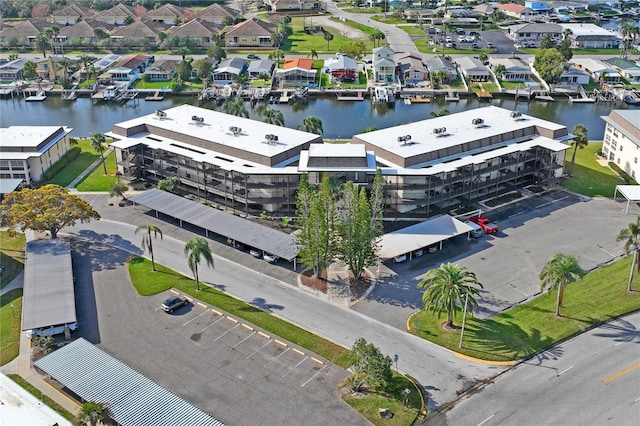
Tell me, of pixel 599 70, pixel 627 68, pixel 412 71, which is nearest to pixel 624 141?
pixel 412 71

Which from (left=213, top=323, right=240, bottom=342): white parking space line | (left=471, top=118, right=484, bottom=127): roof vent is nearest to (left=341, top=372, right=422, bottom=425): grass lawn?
(left=213, top=323, right=240, bottom=342): white parking space line

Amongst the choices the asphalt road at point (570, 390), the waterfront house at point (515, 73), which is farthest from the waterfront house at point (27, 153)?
the waterfront house at point (515, 73)

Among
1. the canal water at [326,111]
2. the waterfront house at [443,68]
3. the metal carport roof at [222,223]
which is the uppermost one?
the waterfront house at [443,68]

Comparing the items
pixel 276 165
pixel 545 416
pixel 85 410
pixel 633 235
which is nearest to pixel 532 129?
pixel 633 235

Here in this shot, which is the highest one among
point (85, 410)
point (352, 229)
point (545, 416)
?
point (352, 229)

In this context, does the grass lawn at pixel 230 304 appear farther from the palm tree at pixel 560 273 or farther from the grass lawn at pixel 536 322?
the palm tree at pixel 560 273

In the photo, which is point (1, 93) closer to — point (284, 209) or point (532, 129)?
point (284, 209)
